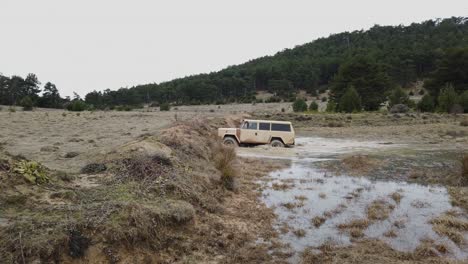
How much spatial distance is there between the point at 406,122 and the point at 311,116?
10.1m

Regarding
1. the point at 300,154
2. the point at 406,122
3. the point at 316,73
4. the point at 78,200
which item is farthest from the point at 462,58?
the point at 78,200

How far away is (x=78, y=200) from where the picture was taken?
23.1ft

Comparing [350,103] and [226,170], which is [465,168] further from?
[350,103]

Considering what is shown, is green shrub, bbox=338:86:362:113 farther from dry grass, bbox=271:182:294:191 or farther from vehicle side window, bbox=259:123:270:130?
dry grass, bbox=271:182:294:191

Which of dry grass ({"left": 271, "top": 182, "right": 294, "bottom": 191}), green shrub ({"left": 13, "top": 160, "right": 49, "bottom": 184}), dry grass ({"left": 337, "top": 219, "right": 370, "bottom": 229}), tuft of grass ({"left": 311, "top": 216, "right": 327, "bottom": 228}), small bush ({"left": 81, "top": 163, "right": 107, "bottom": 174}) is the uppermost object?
green shrub ({"left": 13, "top": 160, "right": 49, "bottom": 184})

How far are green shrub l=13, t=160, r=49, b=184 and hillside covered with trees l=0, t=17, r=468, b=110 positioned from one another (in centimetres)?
5806

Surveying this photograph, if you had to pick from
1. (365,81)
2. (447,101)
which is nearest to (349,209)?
(447,101)

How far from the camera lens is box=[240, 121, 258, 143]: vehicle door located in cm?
2361

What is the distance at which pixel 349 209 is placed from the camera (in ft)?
32.9

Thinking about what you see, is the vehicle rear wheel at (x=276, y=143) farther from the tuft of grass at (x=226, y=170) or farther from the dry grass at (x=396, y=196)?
the dry grass at (x=396, y=196)

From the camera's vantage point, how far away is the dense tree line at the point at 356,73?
62.8 meters

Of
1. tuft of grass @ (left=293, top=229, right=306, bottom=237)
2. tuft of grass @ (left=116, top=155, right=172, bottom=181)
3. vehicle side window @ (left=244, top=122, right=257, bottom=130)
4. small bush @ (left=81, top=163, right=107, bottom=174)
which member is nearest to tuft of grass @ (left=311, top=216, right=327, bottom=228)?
tuft of grass @ (left=293, top=229, right=306, bottom=237)

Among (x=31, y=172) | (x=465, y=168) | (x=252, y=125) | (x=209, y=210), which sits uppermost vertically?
(x=31, y=172)

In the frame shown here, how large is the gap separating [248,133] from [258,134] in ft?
1.95
